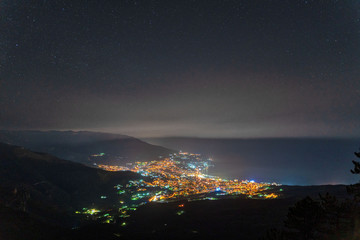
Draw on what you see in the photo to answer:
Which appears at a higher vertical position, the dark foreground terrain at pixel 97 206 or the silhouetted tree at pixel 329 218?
the silhouetted tree at pixel 329 218

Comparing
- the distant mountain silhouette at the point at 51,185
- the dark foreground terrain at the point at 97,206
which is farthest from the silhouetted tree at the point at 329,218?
the distant mountain silhouette at the point at 51,185

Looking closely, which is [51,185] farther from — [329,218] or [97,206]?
[329,218]

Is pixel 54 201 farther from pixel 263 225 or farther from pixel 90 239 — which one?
pixel 263 225

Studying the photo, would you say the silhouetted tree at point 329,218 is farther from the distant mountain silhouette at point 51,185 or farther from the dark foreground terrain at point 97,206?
the distant mountain silhouette at point 51,185

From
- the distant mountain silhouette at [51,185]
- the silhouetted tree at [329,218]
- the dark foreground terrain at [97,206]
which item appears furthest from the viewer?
the distant mountain silhouette at [51,185]

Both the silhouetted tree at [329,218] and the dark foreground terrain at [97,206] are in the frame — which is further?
the dark foreground terrain at [97,206]

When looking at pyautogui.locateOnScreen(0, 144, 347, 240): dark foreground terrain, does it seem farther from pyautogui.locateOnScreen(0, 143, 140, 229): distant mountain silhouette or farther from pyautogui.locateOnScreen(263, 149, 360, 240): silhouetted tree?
pyautogui.locateOnScreen(263, 149, 360, 240): silhouetted tree

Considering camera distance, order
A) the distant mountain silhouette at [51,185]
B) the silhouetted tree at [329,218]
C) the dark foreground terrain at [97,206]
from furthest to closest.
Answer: the distant mountain silhouette at [51,185] → the dark foreground terrain at [97,206] → the silhouetted tree at [329,218]

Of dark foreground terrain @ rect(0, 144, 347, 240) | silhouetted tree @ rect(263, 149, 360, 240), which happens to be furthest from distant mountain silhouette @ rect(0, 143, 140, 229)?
silhouetted tree @ rect(263, 149, 360, 240)
